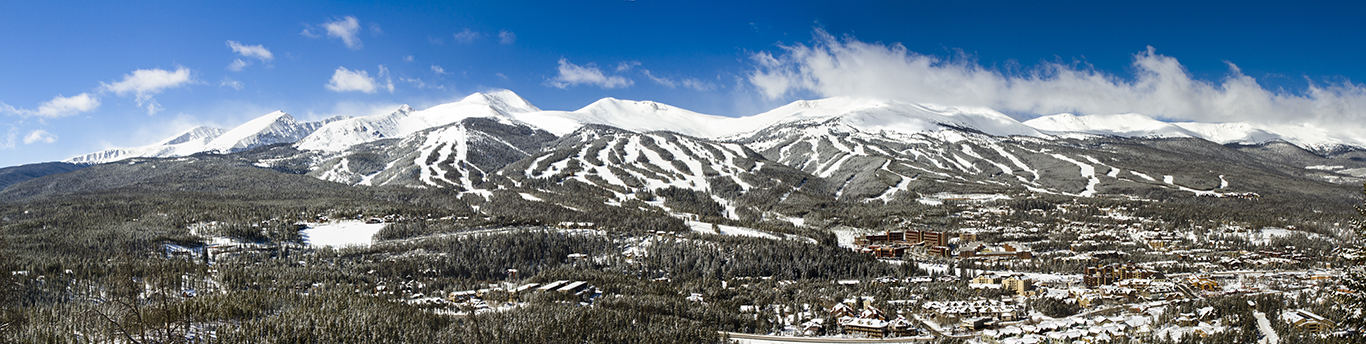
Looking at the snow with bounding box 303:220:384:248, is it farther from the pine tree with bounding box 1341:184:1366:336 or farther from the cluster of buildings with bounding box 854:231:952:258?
the pine tree with bounding box 1341:184:1366:336

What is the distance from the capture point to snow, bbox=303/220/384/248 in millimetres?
133125

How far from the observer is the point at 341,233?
465ft

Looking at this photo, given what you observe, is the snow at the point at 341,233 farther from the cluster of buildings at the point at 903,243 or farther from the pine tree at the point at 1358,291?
the pine tree at the point at 1358,291

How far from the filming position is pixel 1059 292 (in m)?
100

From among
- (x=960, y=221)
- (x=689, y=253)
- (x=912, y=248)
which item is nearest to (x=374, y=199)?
(x=689, y=253)

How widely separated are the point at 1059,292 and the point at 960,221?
75239mm

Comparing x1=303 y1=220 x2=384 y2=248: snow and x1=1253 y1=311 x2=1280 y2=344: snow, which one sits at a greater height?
x1=303 y1=220 x2=384 y2=248: snow

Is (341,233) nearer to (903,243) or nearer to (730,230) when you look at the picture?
(730,230)

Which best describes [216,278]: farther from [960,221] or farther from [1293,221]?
[1293,221]

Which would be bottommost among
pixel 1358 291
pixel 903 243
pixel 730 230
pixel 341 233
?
pixel 903 243

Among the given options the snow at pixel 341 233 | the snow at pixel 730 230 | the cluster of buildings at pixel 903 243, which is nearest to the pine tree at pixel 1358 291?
the cluster of buildings at pixel 903 243

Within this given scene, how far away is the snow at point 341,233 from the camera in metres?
133

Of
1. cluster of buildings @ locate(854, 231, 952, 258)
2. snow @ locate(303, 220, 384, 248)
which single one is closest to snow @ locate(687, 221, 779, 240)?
cluster of buildings @ locate(854, 231, 952, 258)

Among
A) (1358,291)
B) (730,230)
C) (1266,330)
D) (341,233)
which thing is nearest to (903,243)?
(730,230)
